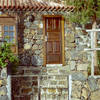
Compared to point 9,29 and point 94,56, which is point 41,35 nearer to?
point 9,29

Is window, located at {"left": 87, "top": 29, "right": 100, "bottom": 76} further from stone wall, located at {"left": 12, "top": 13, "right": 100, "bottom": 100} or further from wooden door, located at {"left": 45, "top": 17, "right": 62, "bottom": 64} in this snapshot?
wooden door, located at {"left": 45, "top": 17, "right": 62, "bottom": 64}

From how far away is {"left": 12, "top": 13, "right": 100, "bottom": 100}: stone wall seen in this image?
16.0 ft

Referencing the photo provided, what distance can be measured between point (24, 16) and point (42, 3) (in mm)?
944

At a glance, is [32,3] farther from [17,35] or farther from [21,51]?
[21,51]

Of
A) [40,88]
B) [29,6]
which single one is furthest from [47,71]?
[29,6]

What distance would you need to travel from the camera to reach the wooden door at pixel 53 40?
348 inches

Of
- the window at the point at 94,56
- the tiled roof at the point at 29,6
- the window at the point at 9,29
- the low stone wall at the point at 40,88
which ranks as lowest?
the low stone wall at the point at 40,88

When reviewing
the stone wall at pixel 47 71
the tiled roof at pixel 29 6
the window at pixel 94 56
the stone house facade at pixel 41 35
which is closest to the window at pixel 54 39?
the stone house facade at pixel 41 35

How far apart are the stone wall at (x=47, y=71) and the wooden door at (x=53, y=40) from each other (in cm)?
31

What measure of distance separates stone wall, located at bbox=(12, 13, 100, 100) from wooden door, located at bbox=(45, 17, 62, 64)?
0.31 m

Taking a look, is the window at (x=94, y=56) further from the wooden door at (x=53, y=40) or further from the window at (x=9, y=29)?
the window at (x=9, y=29)

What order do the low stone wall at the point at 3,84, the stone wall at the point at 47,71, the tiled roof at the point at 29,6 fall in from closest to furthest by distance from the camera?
1. the stone wall at the point at 47,71
2. the low stone wall at the point at 3,84
3. the tiled roof at the point at 29,6

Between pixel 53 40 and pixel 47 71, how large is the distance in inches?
63.6

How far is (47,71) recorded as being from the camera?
795 cm
